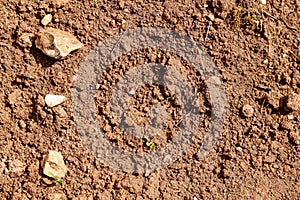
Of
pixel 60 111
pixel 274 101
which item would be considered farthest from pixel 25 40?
pixel 274 101

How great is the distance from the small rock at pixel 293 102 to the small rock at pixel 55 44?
1.18 metres

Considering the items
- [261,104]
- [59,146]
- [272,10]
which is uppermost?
[272,10]

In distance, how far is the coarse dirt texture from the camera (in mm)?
2721

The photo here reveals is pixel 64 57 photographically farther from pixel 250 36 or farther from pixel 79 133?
pixel 250 36

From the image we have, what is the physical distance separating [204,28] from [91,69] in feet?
2.15

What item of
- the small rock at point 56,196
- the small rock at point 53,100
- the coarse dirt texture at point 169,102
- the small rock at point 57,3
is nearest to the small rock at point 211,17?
the coarse dirt texture at point 169,102

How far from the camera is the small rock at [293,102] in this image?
8.95 feet

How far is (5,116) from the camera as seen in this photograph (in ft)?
8.92

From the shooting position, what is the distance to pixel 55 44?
2654mm

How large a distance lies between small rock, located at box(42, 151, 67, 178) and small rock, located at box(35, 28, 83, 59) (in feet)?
1.72

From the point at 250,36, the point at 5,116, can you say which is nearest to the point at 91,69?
the point at 5,116

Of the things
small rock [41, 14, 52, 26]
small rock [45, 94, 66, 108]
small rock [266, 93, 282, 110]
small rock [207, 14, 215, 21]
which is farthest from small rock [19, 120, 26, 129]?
small rock [266, 93, 282, 110]

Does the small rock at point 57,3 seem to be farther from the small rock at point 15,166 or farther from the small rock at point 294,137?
the small rock at point 294,137

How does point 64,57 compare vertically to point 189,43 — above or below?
below
